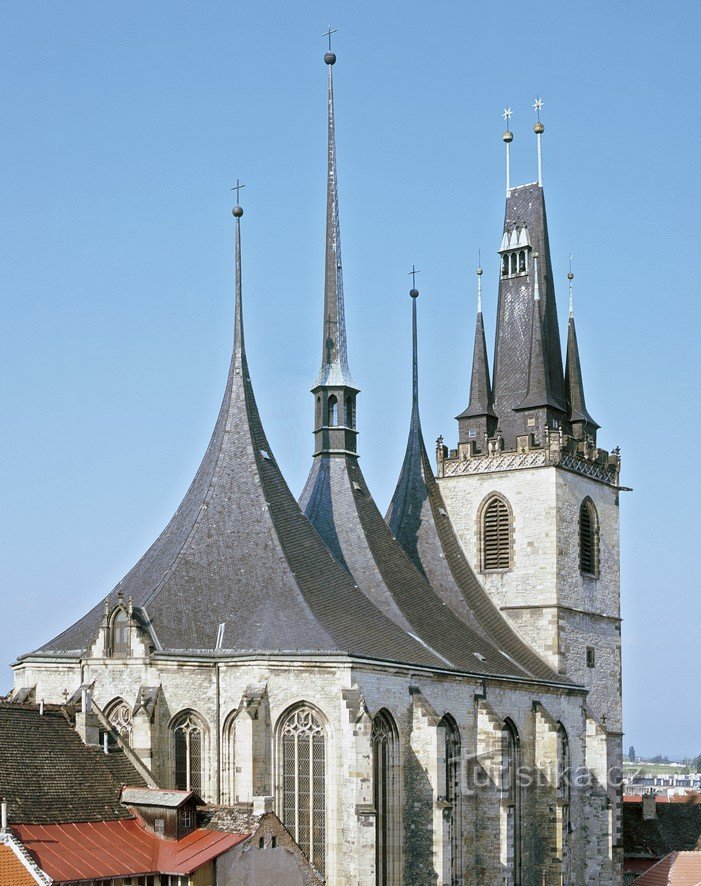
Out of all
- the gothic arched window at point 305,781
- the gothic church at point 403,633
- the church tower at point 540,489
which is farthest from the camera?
the church tower at point 540,489

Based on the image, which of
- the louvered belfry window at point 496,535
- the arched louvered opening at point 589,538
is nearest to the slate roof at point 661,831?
the arched louvered opening at point 589,538

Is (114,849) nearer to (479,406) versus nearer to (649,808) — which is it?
(479,406)

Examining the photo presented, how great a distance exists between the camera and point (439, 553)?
44969 millimetres

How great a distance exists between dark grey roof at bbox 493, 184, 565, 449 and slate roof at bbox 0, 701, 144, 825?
67.7ft

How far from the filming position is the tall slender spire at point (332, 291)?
42750mm

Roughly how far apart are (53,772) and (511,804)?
549 inches

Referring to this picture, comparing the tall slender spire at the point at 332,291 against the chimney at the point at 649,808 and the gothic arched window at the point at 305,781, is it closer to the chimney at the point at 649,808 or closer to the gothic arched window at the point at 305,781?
the gothic arched window at the point at 305,781

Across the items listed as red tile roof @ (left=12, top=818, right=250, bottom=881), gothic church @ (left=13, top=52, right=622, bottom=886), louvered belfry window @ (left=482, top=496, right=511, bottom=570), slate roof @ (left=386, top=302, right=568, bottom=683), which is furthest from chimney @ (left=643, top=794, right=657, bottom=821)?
red tile roof @ (left=12, top=818, right=250, bottom=881)

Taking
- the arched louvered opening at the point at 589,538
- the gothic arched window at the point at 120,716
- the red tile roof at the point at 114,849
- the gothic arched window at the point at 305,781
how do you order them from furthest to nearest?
the arched louvered opening at the point at 589,538, the gothic arched window at the point at 120,716, the gothic arched window at the point at 305,781, the red tile roof at the point at 114,849

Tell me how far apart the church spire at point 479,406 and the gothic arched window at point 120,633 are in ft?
55.3

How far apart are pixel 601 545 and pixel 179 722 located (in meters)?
19.2

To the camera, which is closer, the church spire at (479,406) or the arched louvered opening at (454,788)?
the arched louvered opening at (454,788)

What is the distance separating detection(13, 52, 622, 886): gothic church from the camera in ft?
108

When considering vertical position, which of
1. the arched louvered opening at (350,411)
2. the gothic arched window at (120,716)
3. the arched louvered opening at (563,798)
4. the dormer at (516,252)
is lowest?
the arched louvered opening at (563,798)
